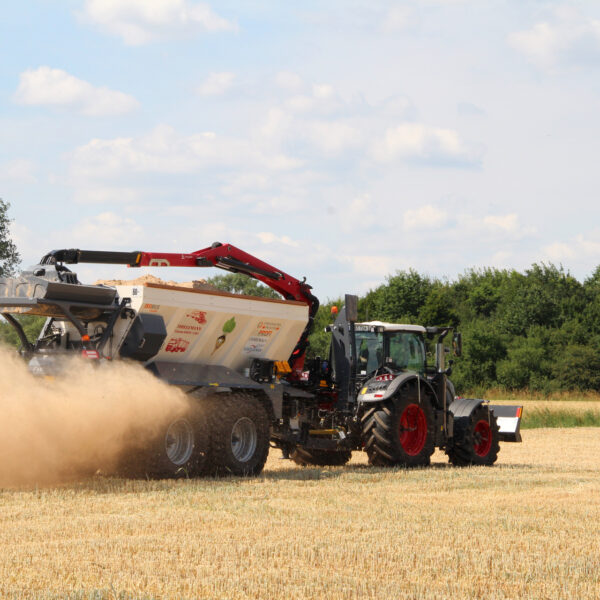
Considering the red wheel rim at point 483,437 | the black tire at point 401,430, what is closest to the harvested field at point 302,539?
the black tire at point 401,430

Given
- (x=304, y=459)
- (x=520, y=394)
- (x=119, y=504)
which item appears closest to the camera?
(x=119, y=504)

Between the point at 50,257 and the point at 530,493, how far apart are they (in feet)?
23.1

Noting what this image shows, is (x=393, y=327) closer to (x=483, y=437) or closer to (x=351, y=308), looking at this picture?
(x=351, y=308)

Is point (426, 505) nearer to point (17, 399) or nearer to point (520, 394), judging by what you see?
point (17, 399)

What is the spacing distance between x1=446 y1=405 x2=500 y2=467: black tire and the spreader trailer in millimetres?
22

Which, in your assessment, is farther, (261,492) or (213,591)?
(261,492)

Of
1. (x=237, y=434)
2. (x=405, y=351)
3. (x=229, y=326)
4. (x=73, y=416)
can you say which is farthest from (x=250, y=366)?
(x=73, y=416)

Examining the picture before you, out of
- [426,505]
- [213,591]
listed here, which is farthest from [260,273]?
[213,591]

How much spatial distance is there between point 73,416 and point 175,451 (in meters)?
1.75

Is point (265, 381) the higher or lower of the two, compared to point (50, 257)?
lower

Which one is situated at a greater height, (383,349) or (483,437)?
(383,349)

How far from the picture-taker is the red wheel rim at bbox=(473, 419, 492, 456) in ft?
57.5

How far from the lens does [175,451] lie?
525 inches

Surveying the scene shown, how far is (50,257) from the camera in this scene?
43.7 ft
